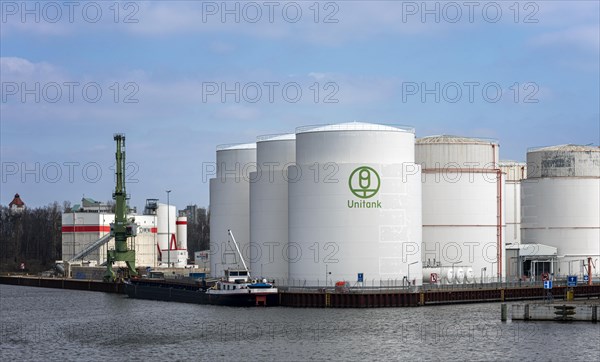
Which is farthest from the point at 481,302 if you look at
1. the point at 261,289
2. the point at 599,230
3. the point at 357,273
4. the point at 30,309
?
the point at 30,309

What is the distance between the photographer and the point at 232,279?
8781 centimetres

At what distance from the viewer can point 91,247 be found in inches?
5807

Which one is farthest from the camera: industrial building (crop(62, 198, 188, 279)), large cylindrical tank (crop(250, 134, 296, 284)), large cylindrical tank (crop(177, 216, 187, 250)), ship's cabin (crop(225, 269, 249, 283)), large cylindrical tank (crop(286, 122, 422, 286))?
large cylindrical tank (crop(177, 216, 187, 250))

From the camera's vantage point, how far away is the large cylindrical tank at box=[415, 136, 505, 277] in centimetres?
9375

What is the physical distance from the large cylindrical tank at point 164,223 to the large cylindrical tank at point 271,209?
68.0 metres

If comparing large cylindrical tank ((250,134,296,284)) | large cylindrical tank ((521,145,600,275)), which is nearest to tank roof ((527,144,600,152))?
large cylindrical tank ((521,145,600,275))

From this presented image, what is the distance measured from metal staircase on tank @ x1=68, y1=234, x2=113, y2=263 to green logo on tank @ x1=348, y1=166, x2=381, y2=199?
68624 mm

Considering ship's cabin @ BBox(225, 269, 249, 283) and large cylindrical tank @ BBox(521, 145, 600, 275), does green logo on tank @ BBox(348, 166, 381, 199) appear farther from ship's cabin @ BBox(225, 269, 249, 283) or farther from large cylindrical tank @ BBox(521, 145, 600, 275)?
large cylindrical tank @ BBox(521, 145, 600, 275)

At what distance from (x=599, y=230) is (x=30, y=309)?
2088 inches

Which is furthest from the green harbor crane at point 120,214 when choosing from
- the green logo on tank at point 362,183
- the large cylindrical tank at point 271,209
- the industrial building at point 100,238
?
the green logo on tank at point 362,183

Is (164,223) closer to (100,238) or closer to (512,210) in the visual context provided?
(100,238)

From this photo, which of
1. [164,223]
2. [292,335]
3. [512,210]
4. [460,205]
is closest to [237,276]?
[460,205]

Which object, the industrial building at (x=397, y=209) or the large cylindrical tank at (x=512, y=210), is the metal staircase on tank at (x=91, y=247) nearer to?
the industrial building at (x=397, y=209)

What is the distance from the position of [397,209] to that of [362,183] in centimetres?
350
